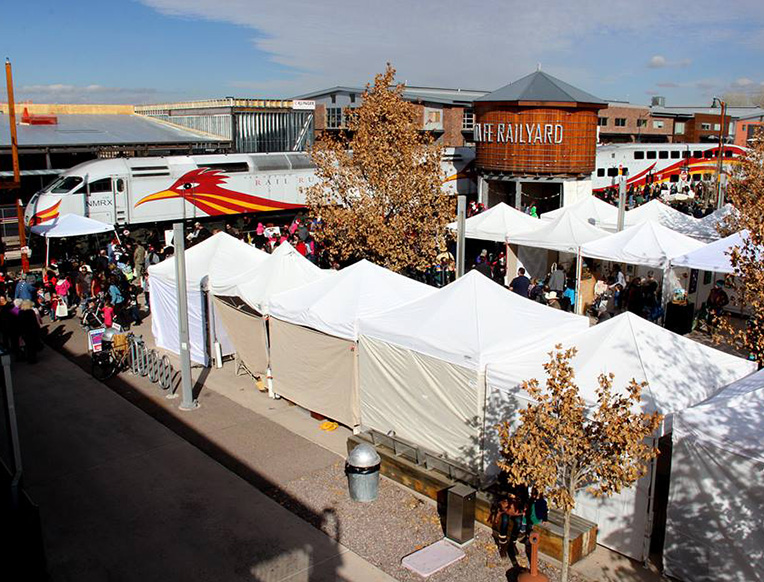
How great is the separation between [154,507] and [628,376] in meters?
6.58

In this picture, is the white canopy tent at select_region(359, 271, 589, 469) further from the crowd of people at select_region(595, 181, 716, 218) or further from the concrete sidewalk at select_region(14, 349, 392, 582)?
the crowd of people at select_region(595, 181, 716, 218)

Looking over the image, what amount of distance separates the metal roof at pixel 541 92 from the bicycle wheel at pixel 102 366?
22994 millimetres

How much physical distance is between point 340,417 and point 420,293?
8.98 feet

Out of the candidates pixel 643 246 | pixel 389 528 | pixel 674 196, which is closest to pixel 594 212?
pixel 643 246

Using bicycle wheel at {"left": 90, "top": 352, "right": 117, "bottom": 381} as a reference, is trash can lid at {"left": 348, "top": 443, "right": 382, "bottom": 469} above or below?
above

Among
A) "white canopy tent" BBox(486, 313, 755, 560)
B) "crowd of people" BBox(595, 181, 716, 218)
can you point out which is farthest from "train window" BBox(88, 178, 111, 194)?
"crowd of people" BBox(595, 181, 716, 218)

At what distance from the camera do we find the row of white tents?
891 cm

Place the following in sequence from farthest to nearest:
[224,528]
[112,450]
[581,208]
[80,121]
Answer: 1. [80,121]
2. [581,208]
3. [112,450]
4. [224,528]

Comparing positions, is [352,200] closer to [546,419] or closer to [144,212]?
[546,419]

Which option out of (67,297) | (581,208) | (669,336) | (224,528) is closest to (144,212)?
(67,297)

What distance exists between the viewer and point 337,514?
31.2 feet

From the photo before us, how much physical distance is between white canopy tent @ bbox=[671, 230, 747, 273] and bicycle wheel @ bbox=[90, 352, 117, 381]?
1295cm

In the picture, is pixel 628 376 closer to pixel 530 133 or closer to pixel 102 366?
pixel 102 366

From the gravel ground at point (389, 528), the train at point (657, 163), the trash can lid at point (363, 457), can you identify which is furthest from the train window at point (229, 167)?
the train at point (657, 163)
